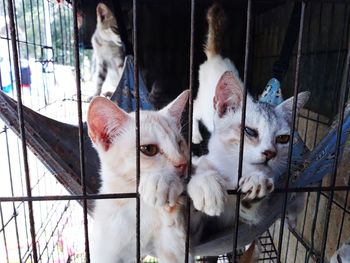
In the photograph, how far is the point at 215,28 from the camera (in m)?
1.72

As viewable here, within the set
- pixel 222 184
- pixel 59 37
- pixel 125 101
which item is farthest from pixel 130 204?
pixel 59 37

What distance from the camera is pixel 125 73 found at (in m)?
1.43

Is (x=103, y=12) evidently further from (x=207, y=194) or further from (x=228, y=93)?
(x=207, y=194)

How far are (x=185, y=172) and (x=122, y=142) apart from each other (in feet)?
0.56

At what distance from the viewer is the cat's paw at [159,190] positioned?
0.56 meters

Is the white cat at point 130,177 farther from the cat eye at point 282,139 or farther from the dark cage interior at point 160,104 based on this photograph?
the cat eye at point 282,139

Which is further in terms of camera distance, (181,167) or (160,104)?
(160,104)

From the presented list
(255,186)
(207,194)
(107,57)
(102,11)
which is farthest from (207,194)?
(107,57)

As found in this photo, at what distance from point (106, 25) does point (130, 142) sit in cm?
212

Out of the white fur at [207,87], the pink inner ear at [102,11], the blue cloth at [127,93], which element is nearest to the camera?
the blue cloth at [127,93]

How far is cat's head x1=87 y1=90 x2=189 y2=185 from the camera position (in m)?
0.68

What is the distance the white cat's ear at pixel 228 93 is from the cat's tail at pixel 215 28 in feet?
2.74

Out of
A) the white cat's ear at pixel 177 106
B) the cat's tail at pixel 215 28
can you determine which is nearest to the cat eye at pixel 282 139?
the white cat's ear at pixel 177 106

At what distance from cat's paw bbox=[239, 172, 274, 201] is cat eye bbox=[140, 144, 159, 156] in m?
0.20
